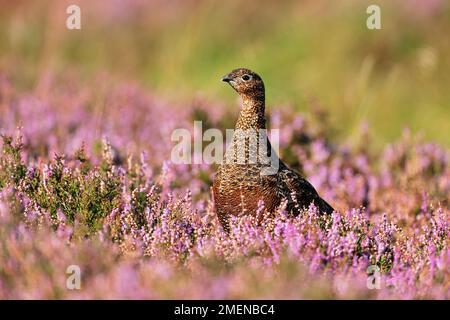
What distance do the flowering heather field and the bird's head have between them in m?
0.76

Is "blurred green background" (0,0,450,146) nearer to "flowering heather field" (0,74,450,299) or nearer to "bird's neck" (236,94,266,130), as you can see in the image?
"flowering heather field" (0,74,450,299)

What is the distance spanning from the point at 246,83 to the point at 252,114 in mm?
218

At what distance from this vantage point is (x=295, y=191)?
174 inches

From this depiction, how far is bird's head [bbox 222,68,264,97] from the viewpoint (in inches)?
184

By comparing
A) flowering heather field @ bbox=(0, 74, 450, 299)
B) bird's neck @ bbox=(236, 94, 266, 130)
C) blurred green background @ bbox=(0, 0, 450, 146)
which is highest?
blurred green background @ bbox=(0, 0, 450, 146)

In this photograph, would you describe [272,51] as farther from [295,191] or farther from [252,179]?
[252,179]

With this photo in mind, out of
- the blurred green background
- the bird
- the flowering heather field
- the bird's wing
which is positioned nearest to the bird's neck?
the bird

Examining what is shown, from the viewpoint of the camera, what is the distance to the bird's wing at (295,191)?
437 cm

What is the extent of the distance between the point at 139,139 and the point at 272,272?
161 inches

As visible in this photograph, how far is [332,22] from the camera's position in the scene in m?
12.6

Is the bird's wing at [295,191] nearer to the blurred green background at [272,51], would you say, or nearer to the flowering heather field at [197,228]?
the flowering heather field at [197,228]

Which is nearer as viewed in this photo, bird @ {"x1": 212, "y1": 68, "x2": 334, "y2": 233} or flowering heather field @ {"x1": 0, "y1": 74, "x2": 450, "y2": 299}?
flowering heather field @ {"x1": 0, "y1": 74, "x2": 450, "y2": 299}

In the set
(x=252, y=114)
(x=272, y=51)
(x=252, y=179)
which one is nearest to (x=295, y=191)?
(x=252, y=179)
